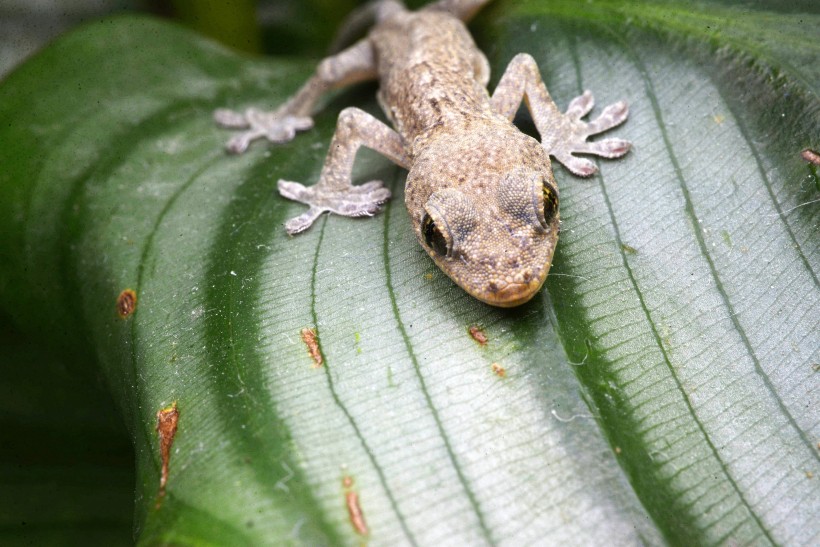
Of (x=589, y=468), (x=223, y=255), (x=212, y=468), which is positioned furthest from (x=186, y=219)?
(x=589, y=468)

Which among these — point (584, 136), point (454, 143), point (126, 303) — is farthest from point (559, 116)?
point (126, 303)

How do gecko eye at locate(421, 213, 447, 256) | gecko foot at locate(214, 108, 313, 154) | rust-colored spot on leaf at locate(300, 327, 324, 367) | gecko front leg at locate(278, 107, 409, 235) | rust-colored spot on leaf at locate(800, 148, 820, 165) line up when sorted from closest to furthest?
rust-colored spot on leaf at locate(300, 327, 324, 367)
rust-colored spot on leaf at locate(800, 148, 820, 165)
gecko eye at locate(421, 213, 447, 256)
gecko front leg at locate(278, 107, 409, 235)
gecko foot at locate(214, 108, 313, 154)

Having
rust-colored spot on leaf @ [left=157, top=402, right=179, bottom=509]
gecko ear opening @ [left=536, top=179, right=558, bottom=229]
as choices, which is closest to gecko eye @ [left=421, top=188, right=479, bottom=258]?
gecko ear opening @ [left=536, top=179, right=558, bottom=229]

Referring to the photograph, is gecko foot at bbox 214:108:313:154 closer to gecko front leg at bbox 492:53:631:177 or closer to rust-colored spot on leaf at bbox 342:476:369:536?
gecko front leg at bbox 492:53:631:177

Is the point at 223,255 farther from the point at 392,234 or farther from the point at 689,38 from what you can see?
the point at 689,38

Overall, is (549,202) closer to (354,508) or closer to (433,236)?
(433,236)

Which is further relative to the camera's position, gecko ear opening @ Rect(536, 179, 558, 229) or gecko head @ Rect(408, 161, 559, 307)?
gecko ear opening @ Rect(536, 179, 558, 229)
